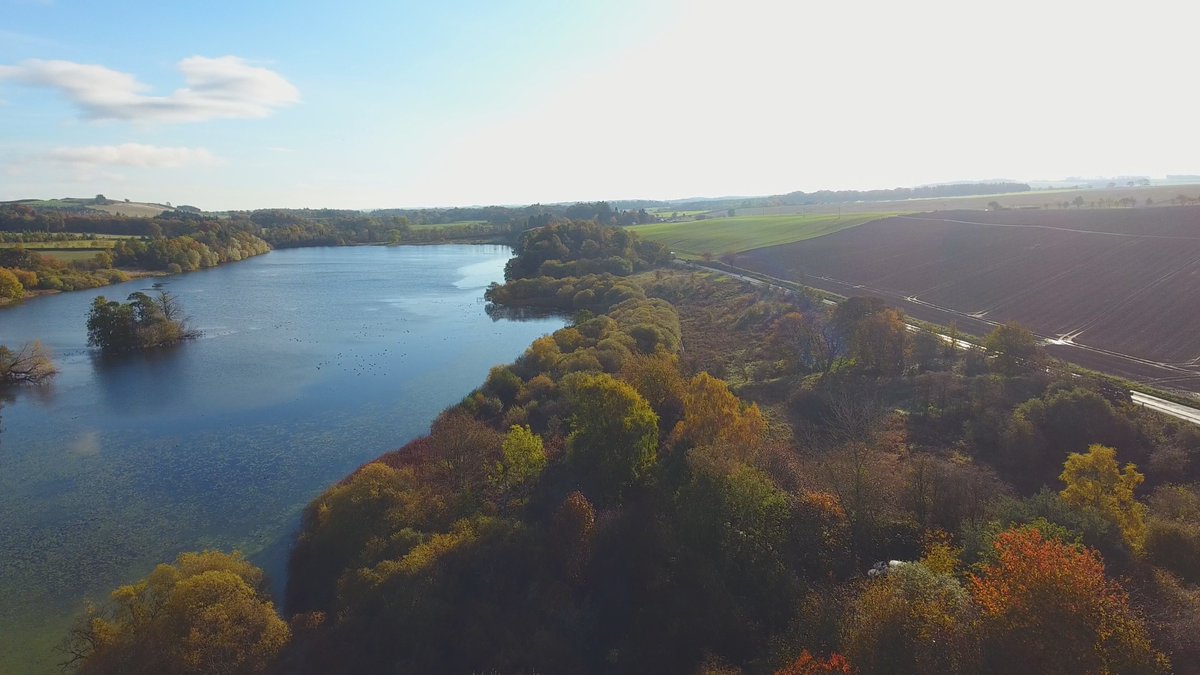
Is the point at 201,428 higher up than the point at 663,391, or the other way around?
the point at 663,391

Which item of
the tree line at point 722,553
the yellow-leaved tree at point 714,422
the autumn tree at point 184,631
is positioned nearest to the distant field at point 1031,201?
the tree line at point 722,553

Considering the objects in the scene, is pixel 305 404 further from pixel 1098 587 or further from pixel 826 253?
pixel 826 253

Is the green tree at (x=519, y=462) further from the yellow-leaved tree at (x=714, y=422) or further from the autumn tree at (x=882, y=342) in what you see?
the autumn tree at (x=882, y=342)

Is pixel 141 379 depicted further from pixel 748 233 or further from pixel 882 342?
pixel 748 233

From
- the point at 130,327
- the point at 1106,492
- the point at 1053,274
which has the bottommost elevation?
the point at 1106,492

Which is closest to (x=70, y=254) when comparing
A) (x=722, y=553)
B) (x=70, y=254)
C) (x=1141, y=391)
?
(x=70, y=254)

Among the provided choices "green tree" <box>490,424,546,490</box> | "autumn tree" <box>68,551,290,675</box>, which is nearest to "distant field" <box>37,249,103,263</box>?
"autumn tree" <box>68,551,290,675</box>

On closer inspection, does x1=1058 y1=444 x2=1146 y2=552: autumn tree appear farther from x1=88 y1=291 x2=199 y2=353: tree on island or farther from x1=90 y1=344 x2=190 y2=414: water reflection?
x1=88 y1=291 x2=199 y2=353: tree on island
